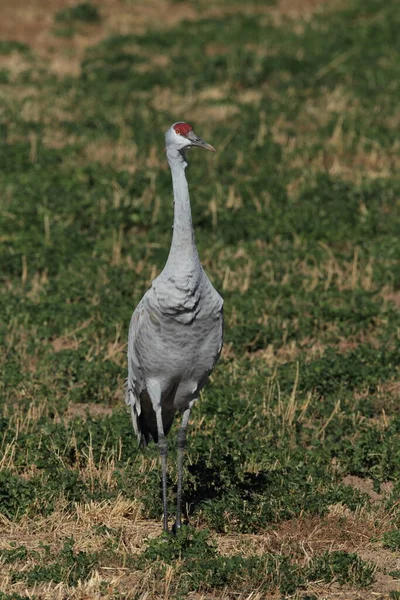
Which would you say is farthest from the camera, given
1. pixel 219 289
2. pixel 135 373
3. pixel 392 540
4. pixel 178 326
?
pixel 219 289

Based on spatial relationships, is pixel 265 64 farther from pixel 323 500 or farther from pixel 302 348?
pixel 323 500

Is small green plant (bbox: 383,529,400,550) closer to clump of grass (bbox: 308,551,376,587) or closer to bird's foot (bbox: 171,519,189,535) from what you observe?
clump of grass (bbox: 308,551,376,587)

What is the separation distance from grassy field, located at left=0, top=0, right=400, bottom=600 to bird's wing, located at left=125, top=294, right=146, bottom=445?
476 millimetres

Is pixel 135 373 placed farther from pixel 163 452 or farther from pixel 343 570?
pixel 343 570

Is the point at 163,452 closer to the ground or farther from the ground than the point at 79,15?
closer to the ground

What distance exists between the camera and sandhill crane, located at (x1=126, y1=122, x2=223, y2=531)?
6.48 metres

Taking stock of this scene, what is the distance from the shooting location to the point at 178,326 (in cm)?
659

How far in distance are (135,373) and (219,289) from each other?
415cm

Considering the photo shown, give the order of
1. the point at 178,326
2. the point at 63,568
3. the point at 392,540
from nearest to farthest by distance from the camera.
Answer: the point at 63,568
the point at 178,326
the point at 392,540

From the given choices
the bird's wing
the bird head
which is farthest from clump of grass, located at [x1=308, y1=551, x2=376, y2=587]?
the bird head

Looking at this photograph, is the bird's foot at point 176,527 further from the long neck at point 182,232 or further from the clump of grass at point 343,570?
the long neck at point 182,232

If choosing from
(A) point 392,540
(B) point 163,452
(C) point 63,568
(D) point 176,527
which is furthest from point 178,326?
(A) point 392,540

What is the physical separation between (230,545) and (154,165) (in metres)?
8.15

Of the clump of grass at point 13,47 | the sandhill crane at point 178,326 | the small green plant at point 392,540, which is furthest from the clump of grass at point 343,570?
the clump of grass at point 13,47
